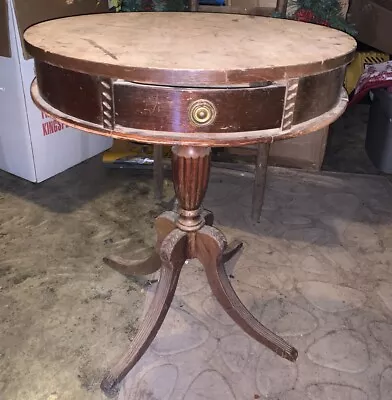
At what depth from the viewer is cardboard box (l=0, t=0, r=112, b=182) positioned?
1770 millimetres

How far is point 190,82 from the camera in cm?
80

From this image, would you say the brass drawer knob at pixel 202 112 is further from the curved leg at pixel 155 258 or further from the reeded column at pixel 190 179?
the curved leg at pixel 155 258

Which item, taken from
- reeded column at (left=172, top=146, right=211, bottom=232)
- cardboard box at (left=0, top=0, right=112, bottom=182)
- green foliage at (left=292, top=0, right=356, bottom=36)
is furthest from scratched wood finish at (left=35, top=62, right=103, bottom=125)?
green foliage at (left=292, top=0, right=356, bottom=36)

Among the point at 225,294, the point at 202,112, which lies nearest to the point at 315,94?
the point at 202,112

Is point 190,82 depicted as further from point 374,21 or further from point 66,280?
point 374,21

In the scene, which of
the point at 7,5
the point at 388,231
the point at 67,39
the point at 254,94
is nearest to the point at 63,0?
the point at 7,5

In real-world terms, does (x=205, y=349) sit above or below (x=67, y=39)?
below

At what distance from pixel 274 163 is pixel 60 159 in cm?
93

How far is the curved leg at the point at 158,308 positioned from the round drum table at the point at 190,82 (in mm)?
191

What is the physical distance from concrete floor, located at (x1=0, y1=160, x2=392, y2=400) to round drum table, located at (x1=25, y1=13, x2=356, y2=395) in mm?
487

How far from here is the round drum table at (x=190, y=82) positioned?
0.83 m

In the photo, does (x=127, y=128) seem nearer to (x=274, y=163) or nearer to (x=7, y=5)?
(x=7, y=5)

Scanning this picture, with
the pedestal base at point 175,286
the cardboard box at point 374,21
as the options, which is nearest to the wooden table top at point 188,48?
the pedestal base at point 175,286

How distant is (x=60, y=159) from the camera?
2135 millimetres
